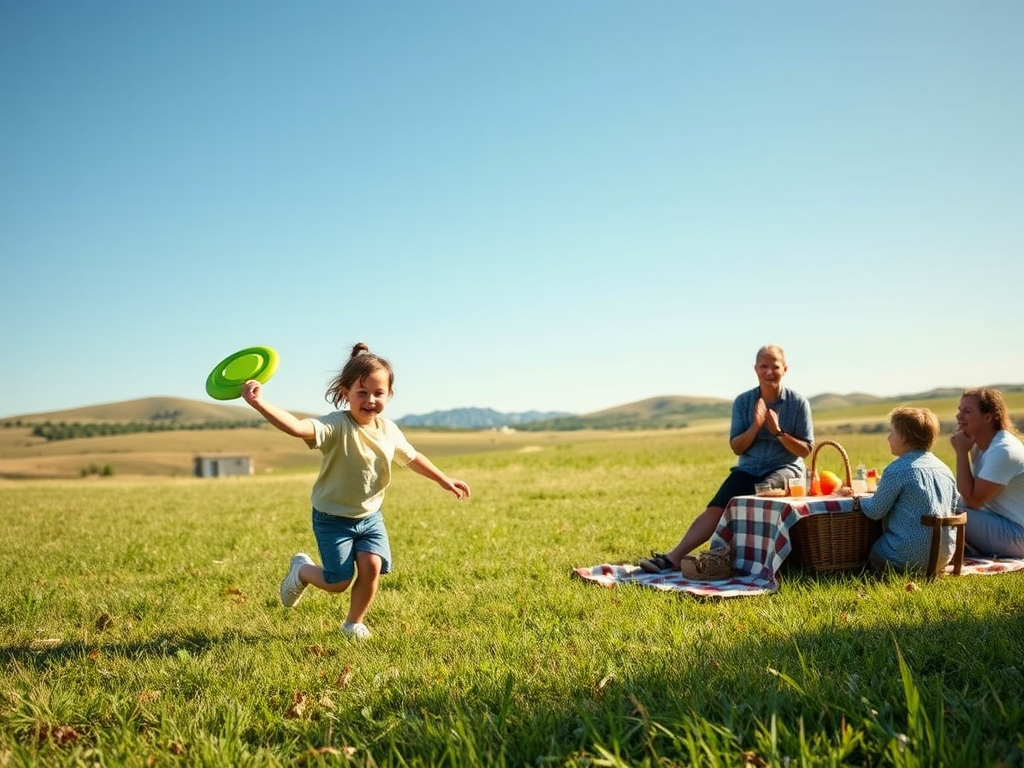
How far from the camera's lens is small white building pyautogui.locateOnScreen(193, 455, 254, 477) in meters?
74.1

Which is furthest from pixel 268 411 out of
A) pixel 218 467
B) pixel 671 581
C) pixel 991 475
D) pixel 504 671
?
pixel 218 467

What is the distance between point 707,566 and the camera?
733 centimetres

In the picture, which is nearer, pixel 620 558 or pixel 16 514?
pixel 620 558

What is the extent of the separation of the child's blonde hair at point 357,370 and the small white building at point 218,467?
2834 inches

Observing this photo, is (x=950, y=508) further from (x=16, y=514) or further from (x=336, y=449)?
(x=16, y=514)

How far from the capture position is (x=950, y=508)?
6941mm

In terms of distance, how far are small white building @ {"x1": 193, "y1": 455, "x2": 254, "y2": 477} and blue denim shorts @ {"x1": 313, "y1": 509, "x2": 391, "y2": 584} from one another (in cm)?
7187

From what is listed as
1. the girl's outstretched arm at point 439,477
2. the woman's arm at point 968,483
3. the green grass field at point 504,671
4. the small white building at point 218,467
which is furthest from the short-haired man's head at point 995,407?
the small white building at point 218,467

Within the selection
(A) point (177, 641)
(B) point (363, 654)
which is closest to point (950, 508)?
(B) point (363, 654)

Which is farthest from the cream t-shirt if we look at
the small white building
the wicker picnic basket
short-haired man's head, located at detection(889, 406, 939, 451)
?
the small white building

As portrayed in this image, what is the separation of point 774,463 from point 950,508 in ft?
5.90

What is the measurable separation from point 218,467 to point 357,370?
74500 millimetres

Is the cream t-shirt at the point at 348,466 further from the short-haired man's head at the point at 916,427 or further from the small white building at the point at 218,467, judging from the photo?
the small white building at the point at 218,467

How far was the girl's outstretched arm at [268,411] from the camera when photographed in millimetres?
4905
